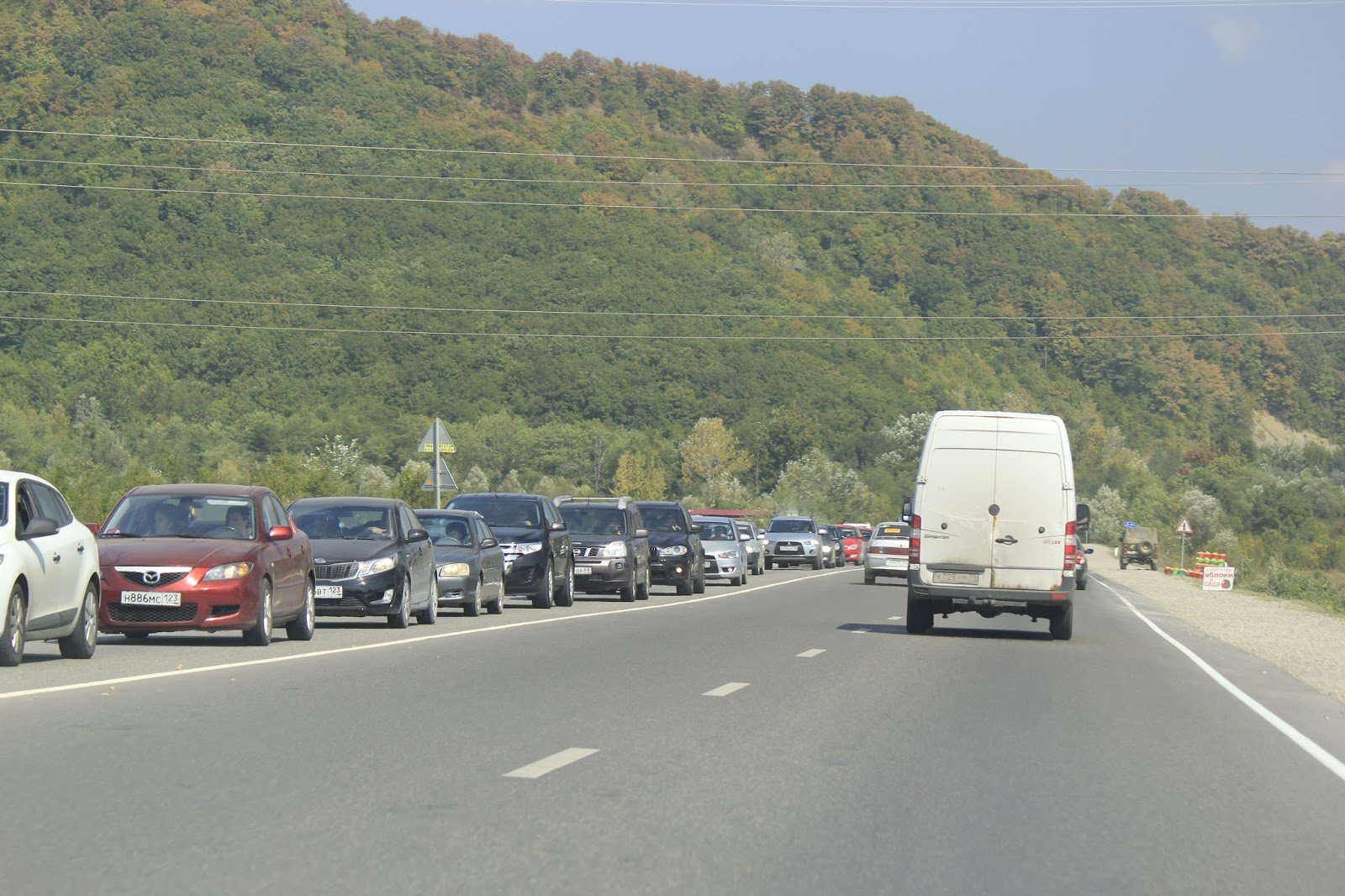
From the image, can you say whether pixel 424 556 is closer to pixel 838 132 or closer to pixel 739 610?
pixel 739 610

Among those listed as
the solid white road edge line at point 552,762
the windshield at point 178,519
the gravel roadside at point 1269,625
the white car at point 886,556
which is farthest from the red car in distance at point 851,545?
the solid white road edge line at point 552,762

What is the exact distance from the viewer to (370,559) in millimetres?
22469

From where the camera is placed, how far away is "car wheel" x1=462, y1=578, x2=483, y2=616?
85.5 ft

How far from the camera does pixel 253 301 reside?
3575 inches

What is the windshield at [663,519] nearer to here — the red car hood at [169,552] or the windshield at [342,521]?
the windshield at [342,521]

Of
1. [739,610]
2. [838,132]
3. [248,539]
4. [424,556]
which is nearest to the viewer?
[248,539]

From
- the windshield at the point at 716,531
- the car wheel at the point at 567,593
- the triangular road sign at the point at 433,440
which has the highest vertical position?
the triangular road sign at the point at 433,440

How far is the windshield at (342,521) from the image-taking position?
23.5 m

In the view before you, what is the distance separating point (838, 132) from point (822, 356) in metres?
18.1

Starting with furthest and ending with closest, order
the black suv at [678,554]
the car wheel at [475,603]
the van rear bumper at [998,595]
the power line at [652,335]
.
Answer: the power line at [652,335] → the black suv at [678,554] → the car wheel at [475,603] → the van rear bumper at [998,595]

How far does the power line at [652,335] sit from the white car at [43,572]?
249 feet

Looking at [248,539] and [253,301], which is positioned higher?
[253,301]

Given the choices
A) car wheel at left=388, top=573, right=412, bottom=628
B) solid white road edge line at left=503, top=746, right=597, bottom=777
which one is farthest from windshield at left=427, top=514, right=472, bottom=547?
solid white road edge line at left=503, top=746, right=597, bottom=777

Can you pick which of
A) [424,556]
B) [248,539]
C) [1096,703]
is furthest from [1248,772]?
[424,556]
